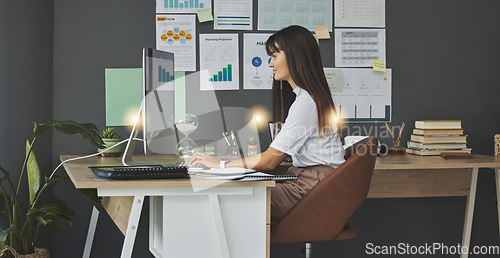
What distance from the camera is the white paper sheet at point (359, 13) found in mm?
2994

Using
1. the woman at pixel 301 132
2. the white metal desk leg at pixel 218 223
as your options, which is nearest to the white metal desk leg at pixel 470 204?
the woman at pixel 301 132

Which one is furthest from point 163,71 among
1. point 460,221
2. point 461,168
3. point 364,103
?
point 460,221

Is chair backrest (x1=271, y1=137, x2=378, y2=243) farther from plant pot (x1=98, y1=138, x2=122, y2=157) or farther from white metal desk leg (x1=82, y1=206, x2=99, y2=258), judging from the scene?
white metal desk leg (x1=82, y1=206, x2=99, y2=258)

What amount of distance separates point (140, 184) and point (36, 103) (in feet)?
4.37

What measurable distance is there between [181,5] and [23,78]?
0.93 meters

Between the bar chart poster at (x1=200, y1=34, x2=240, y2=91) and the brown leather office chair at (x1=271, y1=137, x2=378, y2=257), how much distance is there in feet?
4.13

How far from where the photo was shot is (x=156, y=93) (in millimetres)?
2051

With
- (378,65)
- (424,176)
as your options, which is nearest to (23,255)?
(424,176)

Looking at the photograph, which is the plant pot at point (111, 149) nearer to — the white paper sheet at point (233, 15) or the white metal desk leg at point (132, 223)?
the white paper sheet at point (233, 15)

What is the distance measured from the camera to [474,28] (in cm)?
312

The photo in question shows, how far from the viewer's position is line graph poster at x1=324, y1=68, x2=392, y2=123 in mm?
3008

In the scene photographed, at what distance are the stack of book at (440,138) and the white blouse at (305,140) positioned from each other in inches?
39.1

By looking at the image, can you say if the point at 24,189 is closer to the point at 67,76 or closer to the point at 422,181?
the point at 67,76

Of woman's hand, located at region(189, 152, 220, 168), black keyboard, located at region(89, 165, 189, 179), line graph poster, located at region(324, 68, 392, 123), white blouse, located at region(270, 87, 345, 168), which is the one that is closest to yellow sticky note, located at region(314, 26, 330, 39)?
line graph poster, located at region(324, 68, 392, 123)
